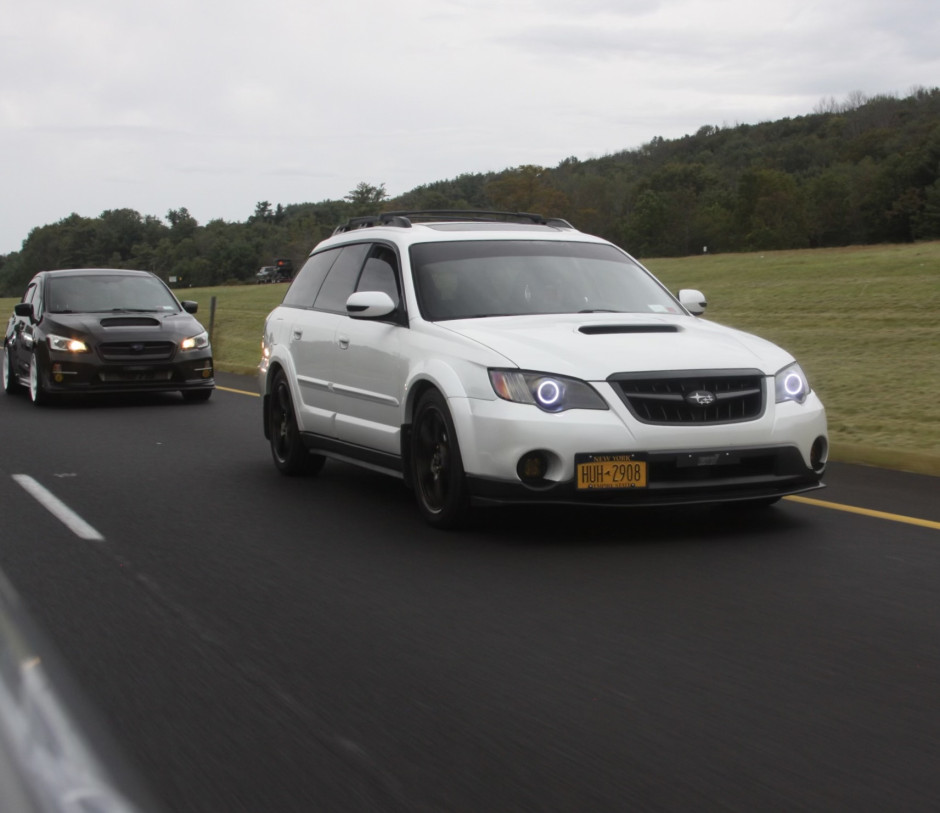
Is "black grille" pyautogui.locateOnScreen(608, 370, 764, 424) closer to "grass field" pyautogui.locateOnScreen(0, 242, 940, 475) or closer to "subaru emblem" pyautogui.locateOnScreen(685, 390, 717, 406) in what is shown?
"subaru emblem" pyautogui.locateOnScreen(685, 390, 717, 406)

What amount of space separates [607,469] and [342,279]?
3.26m

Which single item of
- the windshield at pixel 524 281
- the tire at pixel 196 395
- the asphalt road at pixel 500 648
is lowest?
the tire at pixel 196 395

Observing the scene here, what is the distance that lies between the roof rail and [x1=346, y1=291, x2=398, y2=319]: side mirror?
39.9 inches

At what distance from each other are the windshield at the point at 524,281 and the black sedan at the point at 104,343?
28.3 feet

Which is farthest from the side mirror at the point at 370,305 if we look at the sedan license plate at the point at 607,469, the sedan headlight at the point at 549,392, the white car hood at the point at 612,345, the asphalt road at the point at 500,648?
the sedan license plate at the point at 607,469

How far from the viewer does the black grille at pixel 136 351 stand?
16422 mm

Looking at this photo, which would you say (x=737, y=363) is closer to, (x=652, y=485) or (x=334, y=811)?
(x=652, y=485)

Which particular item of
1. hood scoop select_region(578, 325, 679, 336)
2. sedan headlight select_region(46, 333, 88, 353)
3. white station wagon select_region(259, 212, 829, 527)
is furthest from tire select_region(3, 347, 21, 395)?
hood scoop select_region(578, 325, 679, 336)

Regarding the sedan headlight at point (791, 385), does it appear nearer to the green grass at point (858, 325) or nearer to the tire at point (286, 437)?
the green grass at point (858, 325)

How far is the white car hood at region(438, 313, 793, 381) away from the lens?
22.9ft

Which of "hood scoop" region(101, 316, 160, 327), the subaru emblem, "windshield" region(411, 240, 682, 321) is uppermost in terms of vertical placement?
"windshield" region(411, 240, 682, 321)

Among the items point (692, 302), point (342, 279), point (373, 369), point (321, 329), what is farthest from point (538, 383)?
point (342, 279)

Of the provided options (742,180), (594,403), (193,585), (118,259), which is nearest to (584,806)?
(193,585)

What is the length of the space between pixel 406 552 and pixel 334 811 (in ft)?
11.8
